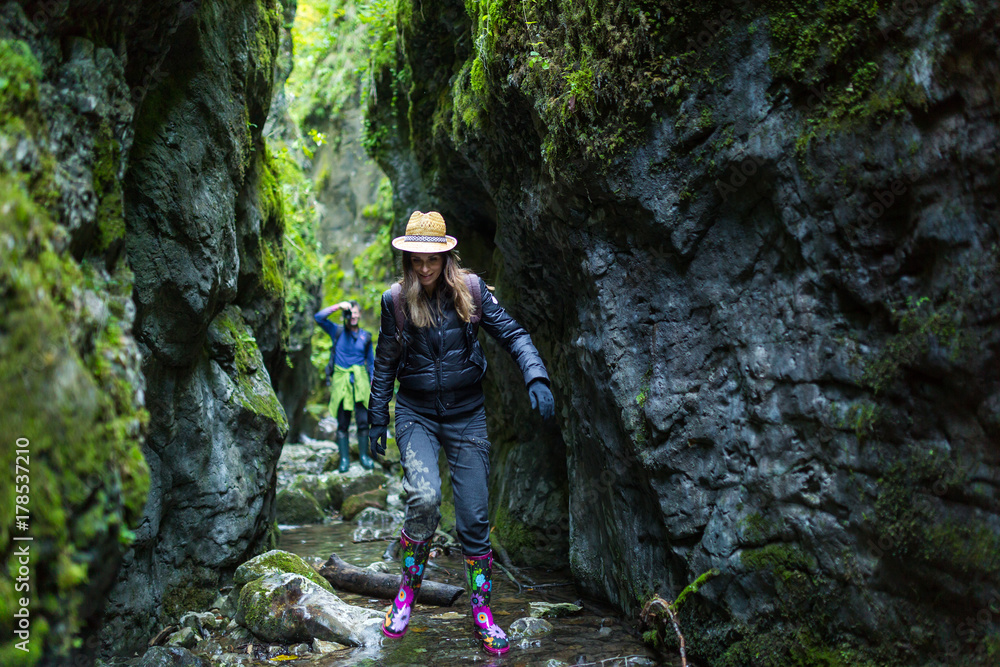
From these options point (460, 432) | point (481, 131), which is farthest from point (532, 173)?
point (460, 432)

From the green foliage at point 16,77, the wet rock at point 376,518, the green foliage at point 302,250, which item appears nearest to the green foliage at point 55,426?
the green foliage at point 16,77

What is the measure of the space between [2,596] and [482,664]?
8.99 feet

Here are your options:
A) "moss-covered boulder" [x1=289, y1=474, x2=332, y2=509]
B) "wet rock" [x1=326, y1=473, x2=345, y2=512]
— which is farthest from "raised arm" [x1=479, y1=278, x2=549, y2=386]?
"wet rock" [x1=326, y1=473, x2=345, y2=512]

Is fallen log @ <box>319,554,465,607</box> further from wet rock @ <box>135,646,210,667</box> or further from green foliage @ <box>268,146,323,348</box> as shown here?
green foliage @ <box>268,146,323,348</box>

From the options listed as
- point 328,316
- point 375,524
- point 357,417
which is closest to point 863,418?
point 375,524

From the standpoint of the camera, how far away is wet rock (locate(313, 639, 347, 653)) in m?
4.48

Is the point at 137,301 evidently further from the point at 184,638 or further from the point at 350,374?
the point at 350,374

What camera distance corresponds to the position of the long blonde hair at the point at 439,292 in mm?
4449

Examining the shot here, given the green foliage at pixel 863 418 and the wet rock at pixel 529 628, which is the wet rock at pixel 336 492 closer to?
the wet rock at pixel 529 628

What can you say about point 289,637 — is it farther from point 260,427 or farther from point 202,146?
point 202,146

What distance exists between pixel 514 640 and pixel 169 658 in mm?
2152

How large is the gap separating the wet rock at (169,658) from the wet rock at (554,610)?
2300 mm

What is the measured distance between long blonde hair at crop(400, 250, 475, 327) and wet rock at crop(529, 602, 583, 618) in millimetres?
2332

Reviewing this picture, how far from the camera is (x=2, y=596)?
2039 millimetres
